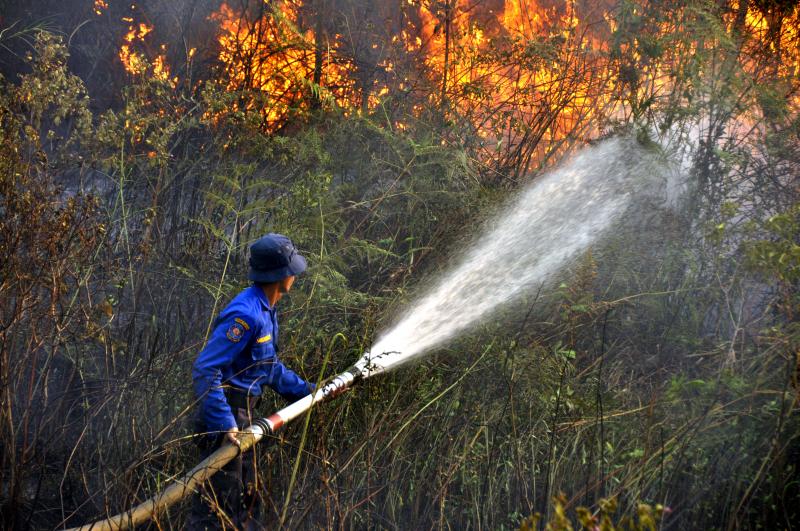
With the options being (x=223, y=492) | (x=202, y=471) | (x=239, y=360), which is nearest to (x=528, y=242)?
(x=239, y=360)

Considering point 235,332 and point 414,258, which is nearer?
point 235,332

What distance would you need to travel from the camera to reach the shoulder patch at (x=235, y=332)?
132 inches

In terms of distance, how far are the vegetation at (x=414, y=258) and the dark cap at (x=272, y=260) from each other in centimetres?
47

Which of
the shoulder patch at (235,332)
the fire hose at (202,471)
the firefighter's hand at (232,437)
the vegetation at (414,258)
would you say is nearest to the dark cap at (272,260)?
the shoulder patch at (235,332)

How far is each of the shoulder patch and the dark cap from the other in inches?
10.6

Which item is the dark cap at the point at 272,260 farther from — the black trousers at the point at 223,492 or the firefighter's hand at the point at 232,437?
the firefighter's hand at the point at 232,437

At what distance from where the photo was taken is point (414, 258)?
570cm

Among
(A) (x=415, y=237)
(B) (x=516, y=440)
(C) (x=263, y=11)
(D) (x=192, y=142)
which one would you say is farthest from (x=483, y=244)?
(C) (x=263, y=11)

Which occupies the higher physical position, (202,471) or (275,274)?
(275,274)

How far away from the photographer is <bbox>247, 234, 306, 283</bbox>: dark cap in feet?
11.6

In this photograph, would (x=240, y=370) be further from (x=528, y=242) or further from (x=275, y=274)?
(x=528, y=242)

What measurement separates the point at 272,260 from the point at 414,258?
226 cm

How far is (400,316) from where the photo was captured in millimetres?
4906

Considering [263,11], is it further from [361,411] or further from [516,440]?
[516,440]
